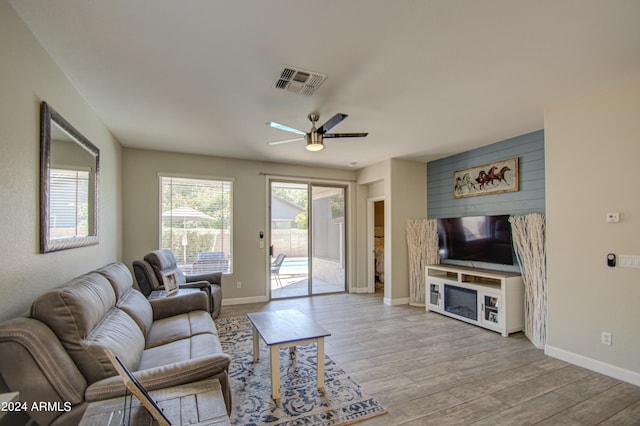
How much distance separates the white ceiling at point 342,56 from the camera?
179cm

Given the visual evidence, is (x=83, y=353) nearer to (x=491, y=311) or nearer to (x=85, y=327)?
(x=85, y=327)

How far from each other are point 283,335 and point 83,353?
4.64 feet

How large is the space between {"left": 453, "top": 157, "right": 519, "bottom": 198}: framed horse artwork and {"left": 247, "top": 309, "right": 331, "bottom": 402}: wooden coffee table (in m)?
3.50

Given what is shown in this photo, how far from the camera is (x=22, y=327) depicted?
1400 mm

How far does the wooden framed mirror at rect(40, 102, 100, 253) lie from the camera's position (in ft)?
6.88

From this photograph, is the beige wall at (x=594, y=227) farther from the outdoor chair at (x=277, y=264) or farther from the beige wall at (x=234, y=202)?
the outdoor chair at (x=277, y=264)

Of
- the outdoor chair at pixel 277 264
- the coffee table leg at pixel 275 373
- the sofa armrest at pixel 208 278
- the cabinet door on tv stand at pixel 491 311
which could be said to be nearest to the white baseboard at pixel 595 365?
the cabinet door on tv stand at pixel 491 311

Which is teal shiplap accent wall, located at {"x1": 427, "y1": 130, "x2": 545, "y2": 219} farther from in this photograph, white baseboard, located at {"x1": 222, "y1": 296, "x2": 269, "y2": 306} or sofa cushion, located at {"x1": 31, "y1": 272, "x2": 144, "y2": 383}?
sofa cushion, located at {"x1": 31, "y1": 272, "x2": 144, "y2": 383}

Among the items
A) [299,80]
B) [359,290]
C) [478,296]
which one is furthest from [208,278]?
[478,296]

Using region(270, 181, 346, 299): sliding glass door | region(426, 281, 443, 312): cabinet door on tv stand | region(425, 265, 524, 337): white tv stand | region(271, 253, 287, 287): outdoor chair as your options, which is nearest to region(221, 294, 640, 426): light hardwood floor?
region(425, 265, 524, 337): white tv stand

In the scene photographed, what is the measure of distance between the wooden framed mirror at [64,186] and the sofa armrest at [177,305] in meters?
0.94

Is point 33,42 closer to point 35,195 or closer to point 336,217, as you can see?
point 35,195

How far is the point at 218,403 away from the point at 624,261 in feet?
11.7

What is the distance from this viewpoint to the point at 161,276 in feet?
12.6
